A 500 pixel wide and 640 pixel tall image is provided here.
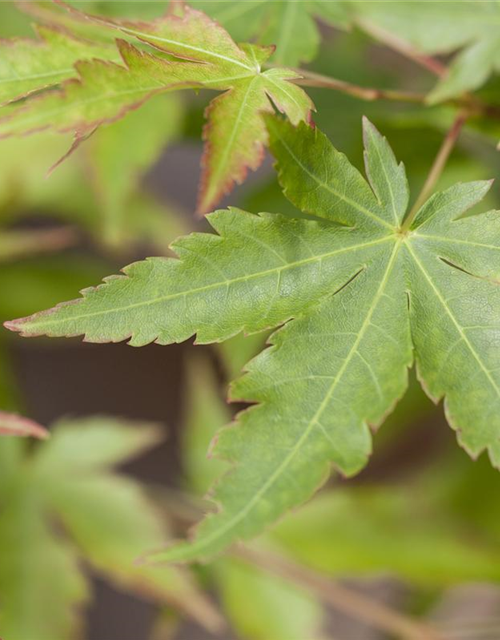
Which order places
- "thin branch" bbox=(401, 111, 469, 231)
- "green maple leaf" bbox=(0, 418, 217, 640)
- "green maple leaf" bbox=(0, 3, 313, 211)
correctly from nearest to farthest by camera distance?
1. "green maple leaf" bbox=(0, 3, 313, 211)
2. "thin branch" bbox=(401, 111, 469, 231)
3. "green maple leaf" bbox=(0, 418, 217, 640)

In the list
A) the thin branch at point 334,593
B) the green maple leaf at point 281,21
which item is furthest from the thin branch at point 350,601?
the green maple leaf at point 281,21

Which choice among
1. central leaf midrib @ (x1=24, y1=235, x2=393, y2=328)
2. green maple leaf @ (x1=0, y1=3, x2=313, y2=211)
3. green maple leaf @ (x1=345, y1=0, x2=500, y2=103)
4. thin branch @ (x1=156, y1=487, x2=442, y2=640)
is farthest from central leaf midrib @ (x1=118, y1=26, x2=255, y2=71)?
thin branch @ (x1=156, y1=487, x2=442, y2=640)

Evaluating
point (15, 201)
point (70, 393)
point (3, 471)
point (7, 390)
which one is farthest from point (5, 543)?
point (70, 393)

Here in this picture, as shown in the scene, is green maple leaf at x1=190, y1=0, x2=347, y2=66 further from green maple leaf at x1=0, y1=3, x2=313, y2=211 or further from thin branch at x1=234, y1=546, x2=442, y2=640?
thin branch at x1=234, y1=546, x2=442, y2=640

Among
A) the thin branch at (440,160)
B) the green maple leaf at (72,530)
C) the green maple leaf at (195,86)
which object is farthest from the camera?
the green maple leaf at (72,530)

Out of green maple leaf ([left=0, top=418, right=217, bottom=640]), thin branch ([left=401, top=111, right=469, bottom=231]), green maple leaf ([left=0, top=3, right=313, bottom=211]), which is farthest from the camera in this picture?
green maple leaf ([left=0, top=418, right=217, bottom=640])

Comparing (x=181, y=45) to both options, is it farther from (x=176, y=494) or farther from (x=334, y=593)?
(x=176, y=494)

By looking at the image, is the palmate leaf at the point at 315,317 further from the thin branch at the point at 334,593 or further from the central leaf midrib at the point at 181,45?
the thin branch at the point at 334,593
